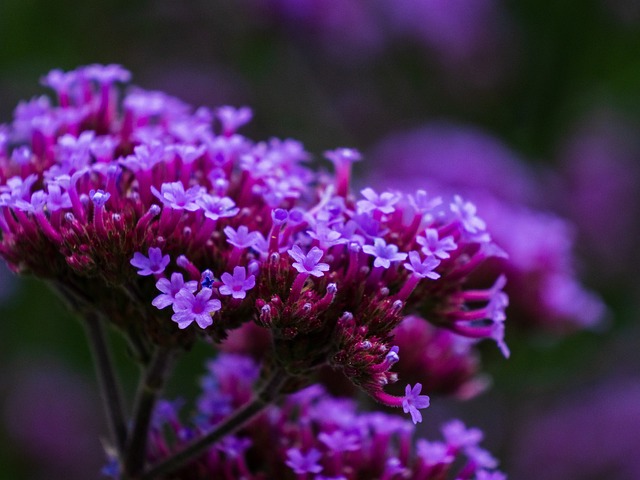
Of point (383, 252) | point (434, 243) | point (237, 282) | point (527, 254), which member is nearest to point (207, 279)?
point (237, 282)

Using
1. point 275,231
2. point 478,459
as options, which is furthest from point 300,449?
point 275,231

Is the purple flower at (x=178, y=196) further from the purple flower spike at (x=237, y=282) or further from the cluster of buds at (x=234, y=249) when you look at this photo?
the purple flower spike at (x=237, y=282)

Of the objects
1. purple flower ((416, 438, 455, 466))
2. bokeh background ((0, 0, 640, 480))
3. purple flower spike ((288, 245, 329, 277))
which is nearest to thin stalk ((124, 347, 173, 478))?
purple flower spike ((288, 245, 329, 277))

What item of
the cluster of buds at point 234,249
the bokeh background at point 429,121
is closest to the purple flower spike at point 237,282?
the cluster of buds at point 234,249

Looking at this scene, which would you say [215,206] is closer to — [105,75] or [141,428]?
[141,428]

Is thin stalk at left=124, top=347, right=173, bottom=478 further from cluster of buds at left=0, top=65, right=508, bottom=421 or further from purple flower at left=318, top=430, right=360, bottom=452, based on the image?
purple flower at left=318, top=430, right=360, bottom=452

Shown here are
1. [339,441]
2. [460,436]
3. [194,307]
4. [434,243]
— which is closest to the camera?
[194,307]
